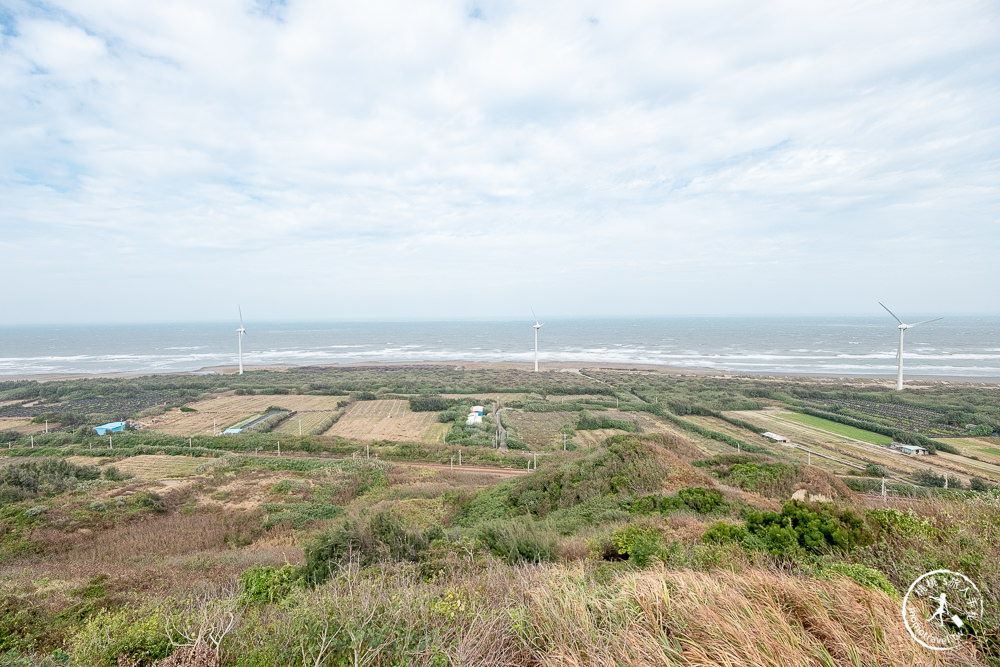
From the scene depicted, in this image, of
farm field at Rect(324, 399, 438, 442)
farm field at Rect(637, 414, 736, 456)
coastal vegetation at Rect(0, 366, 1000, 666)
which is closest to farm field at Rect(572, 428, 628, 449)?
coastal vegetation at Rect(0, 366, 1000, 666)

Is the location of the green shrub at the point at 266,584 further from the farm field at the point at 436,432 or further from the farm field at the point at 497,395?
the farm field at the point at 497,395

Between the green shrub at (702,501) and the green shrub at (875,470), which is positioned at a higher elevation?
the green shrub at (702,501)

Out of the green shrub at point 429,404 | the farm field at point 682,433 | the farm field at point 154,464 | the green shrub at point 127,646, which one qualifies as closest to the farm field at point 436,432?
the green shrub at point 429,404

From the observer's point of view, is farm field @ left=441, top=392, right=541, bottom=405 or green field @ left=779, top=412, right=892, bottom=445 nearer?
green field @ left=779, top=412, right=892, bottom=445

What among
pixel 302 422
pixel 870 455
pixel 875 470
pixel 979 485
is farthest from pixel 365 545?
pixel 302 422
